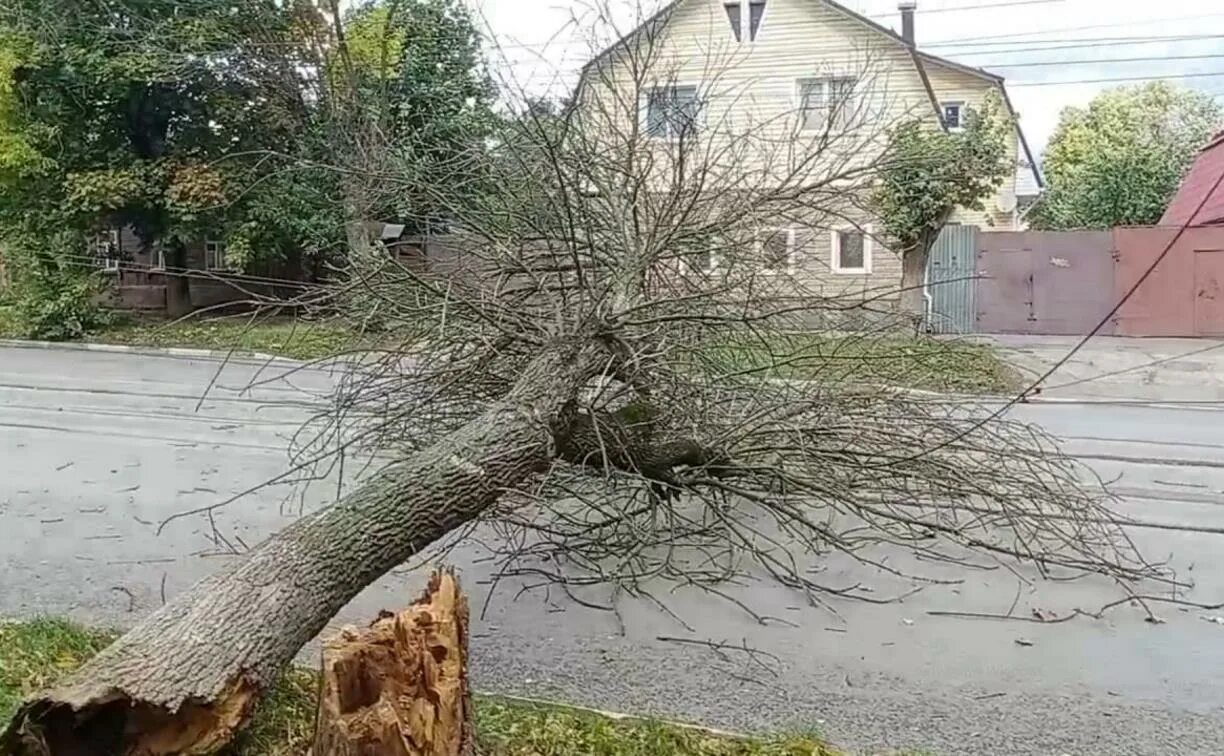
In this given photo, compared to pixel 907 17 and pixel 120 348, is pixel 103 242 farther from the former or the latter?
pixel 907 17

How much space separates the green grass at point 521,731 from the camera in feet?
9.25

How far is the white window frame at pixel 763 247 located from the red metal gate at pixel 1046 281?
35.4 feet

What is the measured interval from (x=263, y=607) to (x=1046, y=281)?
14.6m

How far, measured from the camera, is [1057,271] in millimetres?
15258

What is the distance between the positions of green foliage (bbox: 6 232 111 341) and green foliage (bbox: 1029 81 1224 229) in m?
21.4

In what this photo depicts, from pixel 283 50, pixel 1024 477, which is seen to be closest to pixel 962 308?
pixel 283 50

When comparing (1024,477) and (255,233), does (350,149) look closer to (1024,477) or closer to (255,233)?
(1024,477)

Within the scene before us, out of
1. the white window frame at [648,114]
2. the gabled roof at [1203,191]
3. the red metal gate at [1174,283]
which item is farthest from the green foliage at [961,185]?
the white window frame at [648,114]

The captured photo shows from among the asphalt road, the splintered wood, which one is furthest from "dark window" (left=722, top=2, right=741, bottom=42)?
the splintered wood

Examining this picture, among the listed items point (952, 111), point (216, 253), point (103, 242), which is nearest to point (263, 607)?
point (103, 242)

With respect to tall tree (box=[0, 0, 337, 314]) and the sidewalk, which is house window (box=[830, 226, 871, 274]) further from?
tall tree (box=[0, 0, 337, 314])

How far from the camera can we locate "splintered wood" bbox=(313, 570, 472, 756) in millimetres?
2365

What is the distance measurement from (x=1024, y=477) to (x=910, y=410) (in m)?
0.63

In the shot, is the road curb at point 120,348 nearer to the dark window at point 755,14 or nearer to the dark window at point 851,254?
the dark window at point 851,254
